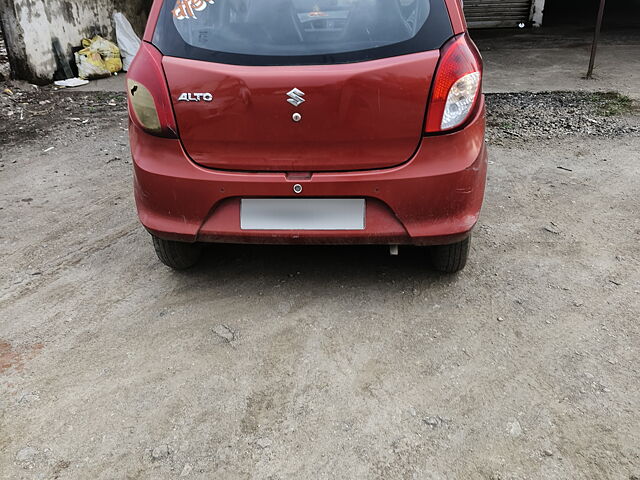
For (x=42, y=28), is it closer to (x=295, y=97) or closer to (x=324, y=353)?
(x=295, y=97)

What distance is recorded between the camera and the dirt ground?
6.72 ft

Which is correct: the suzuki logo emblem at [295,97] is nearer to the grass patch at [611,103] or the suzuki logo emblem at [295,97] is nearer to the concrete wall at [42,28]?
the grass patch at [611,103]

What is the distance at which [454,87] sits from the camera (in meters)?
2.49

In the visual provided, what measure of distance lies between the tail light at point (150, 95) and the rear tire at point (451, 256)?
1429 millimetres

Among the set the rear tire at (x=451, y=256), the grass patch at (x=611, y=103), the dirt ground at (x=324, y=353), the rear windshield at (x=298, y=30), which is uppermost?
the rear windshield at (x=298, y=30)

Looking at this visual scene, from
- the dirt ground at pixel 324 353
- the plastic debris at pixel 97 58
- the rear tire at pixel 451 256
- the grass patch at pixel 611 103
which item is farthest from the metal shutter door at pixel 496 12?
the rear tire at pixel 451 256

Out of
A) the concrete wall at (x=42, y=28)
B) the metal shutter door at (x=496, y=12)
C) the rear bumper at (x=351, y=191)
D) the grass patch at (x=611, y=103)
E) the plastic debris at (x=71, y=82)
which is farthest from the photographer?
the metal shutter door at (x=496, y=12)

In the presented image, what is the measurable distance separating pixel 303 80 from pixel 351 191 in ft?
1.70

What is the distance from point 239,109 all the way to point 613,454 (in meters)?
1.95

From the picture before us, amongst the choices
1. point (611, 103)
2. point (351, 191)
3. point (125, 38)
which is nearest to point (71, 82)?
point (125, 38)

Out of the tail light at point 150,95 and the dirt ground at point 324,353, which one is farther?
the tail light at point 150,95

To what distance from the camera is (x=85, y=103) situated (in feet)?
22.9

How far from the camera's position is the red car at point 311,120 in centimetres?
247

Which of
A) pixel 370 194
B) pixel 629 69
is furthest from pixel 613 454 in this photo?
pixel 629 69
